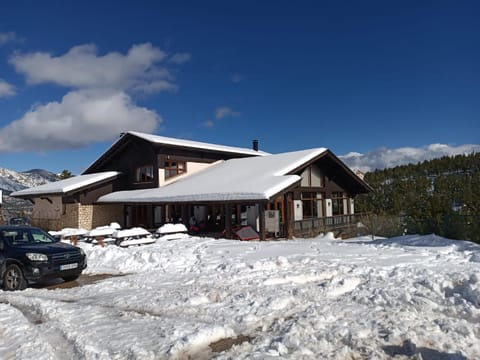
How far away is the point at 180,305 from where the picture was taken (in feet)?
21.3

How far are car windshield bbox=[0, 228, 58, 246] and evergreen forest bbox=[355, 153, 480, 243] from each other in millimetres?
12639

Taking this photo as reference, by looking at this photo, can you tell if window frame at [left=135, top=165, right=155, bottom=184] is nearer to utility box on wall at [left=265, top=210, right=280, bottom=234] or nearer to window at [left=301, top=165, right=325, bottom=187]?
utility box on wall at [left=265, top=210, right=280, bottom=234]

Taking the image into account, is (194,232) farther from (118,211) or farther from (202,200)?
(118,211)

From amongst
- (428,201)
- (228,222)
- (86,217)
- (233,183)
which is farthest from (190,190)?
(428,201)

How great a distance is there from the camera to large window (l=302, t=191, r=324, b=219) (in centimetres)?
2242

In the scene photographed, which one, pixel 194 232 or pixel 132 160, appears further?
pixel 132 160

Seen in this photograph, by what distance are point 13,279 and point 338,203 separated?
20557mm

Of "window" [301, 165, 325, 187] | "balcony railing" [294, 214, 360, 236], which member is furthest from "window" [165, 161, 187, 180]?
"balcony railing" [294, 214, 360, 236]

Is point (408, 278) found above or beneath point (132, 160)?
beneath

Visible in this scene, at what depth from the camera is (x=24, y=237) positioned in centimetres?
985

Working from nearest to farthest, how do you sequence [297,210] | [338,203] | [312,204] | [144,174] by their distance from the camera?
[297,210], [312,204], [144,174], [338,203]

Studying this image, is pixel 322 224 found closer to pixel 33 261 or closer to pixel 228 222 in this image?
pixel 228 222

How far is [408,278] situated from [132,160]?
20.6 metres

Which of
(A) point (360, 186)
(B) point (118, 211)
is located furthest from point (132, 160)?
(A) point (360, 186)
